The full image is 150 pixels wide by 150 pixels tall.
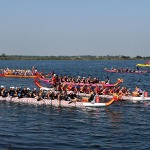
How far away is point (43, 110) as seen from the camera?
3659 cm

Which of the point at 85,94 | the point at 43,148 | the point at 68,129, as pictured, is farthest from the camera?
the point at 85,94

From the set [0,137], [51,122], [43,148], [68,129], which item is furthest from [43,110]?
[43,148]

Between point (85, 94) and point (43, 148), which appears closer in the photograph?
point (43, 148)

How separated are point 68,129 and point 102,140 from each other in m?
3.91

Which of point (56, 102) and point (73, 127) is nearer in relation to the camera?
point (73, 127)

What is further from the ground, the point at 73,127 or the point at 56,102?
the point at 56,102

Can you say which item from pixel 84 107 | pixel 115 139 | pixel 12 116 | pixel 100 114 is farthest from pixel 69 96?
pixel 115 139

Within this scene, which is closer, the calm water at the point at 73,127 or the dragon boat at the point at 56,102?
the calm water at the point at 73,127

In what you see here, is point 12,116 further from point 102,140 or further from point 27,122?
point 102,140

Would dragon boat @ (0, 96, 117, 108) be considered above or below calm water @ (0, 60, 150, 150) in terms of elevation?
above

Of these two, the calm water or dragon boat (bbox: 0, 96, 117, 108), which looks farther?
dragon boat (bbox: 0, 96, 117, 108)

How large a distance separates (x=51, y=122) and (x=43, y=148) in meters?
8.34

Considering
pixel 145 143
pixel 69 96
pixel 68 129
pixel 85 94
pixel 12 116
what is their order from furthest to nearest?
pixel 85 94 → pixel 69 96 → pixel 12 116 → pixel 68 129 → pixel 145 143

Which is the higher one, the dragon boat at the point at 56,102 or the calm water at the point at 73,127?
the dragon boat at the point at 56,102
